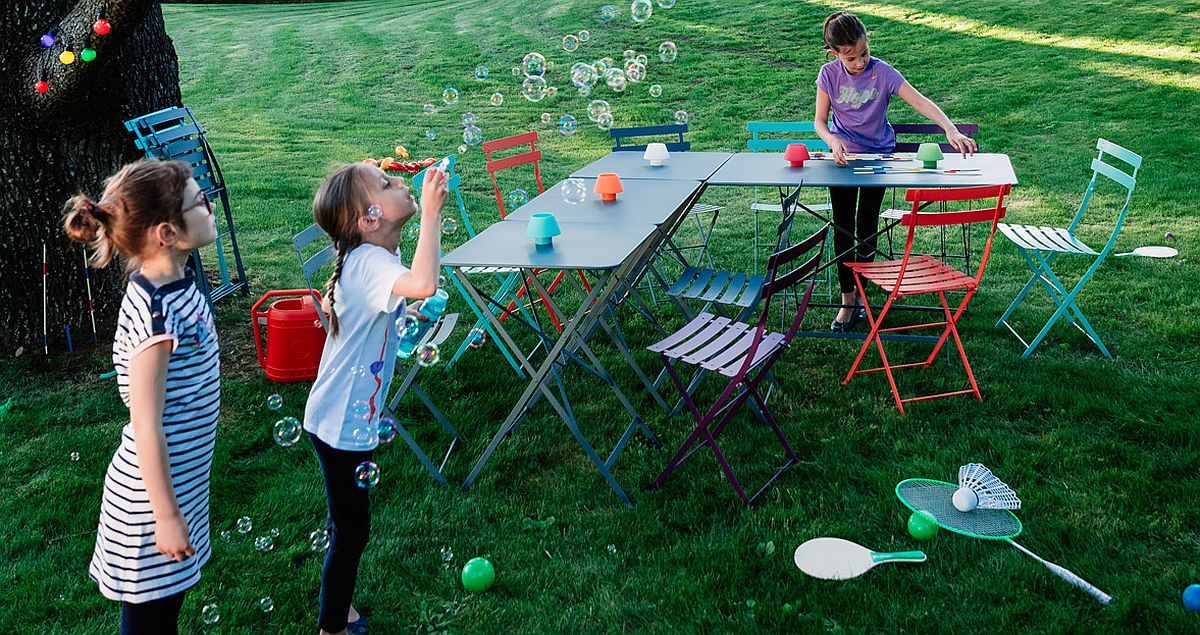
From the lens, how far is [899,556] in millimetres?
3594

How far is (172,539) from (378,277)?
3.04 feet

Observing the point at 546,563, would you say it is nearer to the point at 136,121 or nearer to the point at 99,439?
the point at 99,439

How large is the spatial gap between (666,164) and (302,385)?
280 centimetres

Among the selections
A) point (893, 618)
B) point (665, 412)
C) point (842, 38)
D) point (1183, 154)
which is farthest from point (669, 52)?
point (1183, 154)

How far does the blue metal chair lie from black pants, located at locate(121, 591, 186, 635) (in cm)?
335

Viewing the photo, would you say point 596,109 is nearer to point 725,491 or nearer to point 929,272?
point 929,272

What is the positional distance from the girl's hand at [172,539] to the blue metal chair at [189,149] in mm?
3405

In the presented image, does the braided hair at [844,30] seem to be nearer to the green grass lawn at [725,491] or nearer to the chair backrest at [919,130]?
the chair backrest at [919,130]

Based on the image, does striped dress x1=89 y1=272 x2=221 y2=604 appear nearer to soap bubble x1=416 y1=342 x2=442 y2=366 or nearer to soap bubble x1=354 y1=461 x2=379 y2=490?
soap bubble x1=354 y1=461 x2=379 y2=490

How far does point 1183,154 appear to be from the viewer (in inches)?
404

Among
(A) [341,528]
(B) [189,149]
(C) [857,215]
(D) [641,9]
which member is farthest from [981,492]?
(B) [189,149]

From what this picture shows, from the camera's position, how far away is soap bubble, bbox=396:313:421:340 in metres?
3.04

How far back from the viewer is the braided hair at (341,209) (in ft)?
9.59

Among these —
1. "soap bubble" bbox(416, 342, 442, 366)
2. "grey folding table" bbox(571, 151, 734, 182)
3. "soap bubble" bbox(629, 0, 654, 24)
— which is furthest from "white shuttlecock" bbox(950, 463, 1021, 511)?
"soap bubble" bbox(629, 0, 654, 24)
